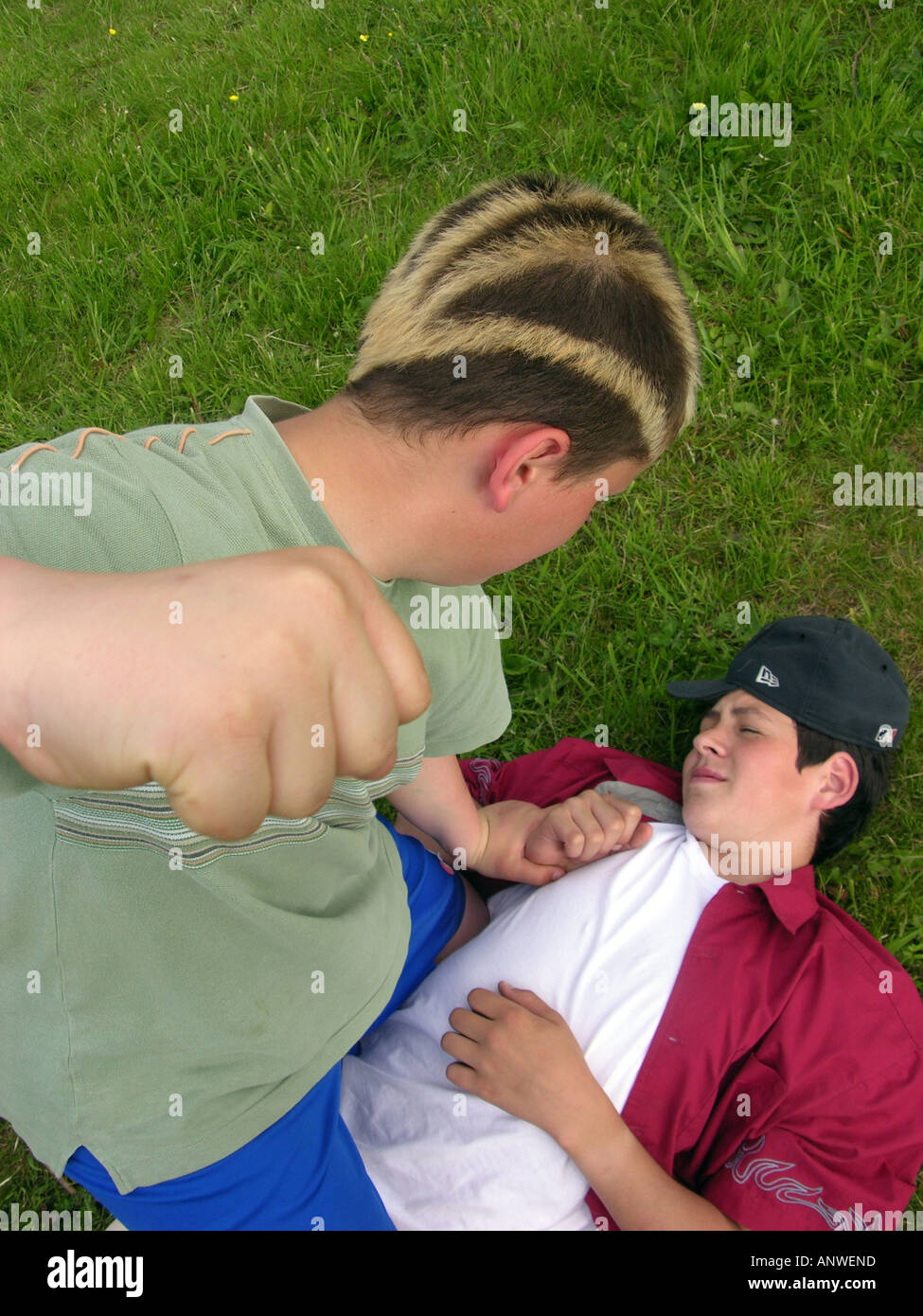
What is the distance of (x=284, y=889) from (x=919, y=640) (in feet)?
7.66

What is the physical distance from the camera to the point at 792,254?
3258 millimetres

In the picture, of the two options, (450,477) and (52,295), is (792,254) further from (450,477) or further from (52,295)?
(52,295)

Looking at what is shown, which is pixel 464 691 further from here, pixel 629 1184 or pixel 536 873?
pixel 629 1184

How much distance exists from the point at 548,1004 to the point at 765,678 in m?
1.09

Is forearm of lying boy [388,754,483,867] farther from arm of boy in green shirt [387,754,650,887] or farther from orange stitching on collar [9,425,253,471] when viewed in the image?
orange stitching on collar [9,425,253,471]

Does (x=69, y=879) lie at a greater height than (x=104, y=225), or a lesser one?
lesser

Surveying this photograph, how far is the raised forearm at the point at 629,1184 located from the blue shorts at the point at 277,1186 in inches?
18.3

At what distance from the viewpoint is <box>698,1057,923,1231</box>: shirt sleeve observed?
197 centimetres
